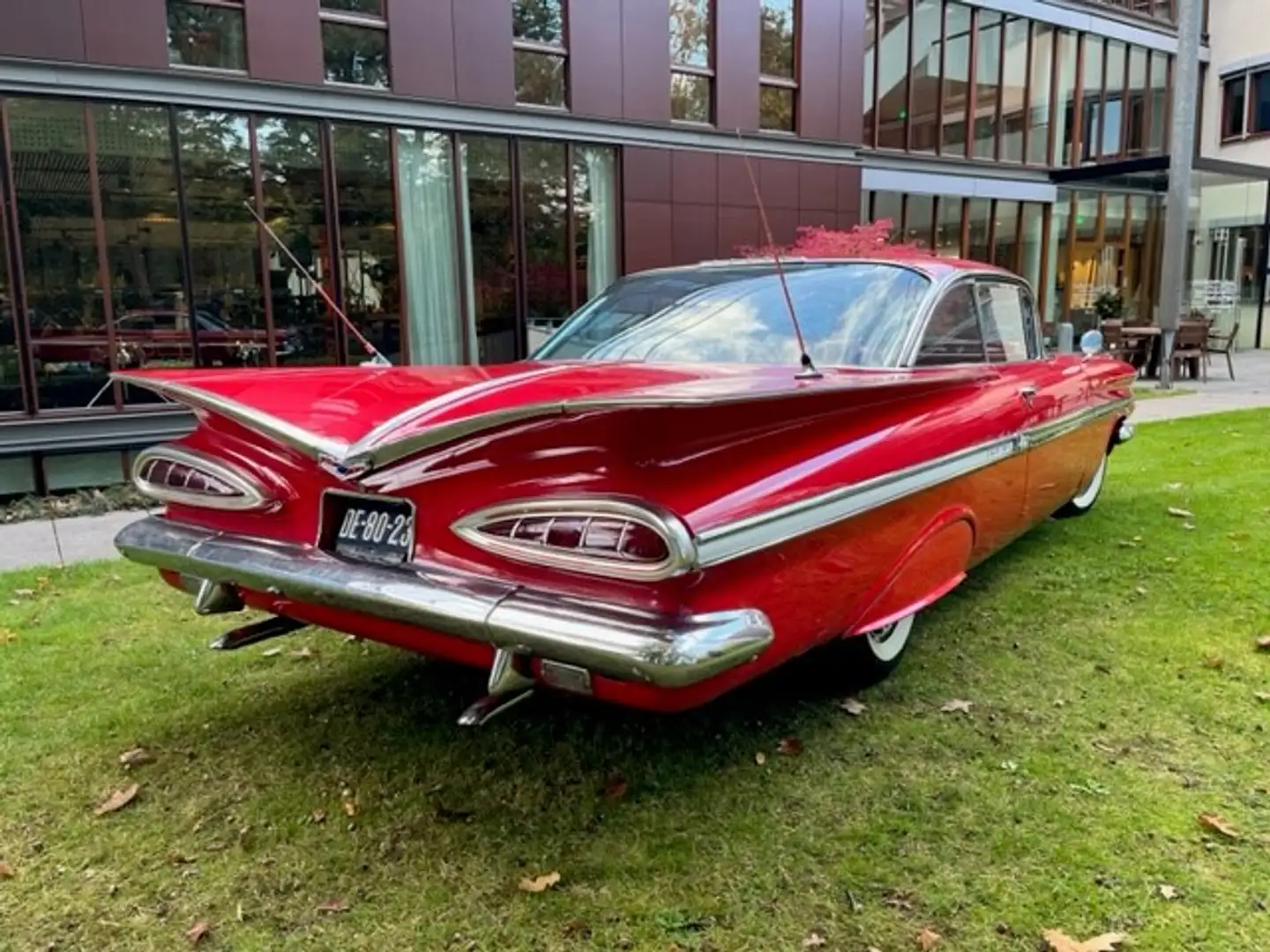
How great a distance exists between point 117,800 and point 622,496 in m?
1.88

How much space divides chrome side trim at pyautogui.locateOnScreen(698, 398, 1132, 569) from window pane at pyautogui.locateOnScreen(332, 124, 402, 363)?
8.07 meters

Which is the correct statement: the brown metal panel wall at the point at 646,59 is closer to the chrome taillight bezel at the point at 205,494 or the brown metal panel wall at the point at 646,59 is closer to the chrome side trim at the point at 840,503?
the chrome side trim at the point at 840,503

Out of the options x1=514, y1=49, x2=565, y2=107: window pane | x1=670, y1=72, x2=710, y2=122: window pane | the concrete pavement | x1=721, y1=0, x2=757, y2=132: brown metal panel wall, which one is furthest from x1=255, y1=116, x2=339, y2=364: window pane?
x1=721, y1=0, x2=757, y2=132: brown metal panel wall

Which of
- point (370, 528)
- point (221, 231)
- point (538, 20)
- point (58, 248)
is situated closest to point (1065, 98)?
point (538, 20)

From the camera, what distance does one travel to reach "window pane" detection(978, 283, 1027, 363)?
424cm

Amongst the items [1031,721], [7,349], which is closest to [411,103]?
[7,349]

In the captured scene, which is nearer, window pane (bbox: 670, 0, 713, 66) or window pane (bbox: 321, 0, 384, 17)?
window pane (bbox: 321, 0, 384, 17)

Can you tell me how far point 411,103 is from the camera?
1027 cm

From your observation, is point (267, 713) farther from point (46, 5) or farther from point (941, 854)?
point (46, 5)

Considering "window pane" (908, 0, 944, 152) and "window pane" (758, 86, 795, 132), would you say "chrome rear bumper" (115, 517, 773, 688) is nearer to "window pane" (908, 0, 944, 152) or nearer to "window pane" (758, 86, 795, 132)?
"window pane" (758, 86, 795, 132)

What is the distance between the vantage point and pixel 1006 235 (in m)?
19.5

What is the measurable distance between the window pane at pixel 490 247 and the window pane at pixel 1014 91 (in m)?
12.5

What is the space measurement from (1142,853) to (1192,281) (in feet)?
73.1

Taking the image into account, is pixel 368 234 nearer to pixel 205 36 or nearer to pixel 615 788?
pixel 205 36
